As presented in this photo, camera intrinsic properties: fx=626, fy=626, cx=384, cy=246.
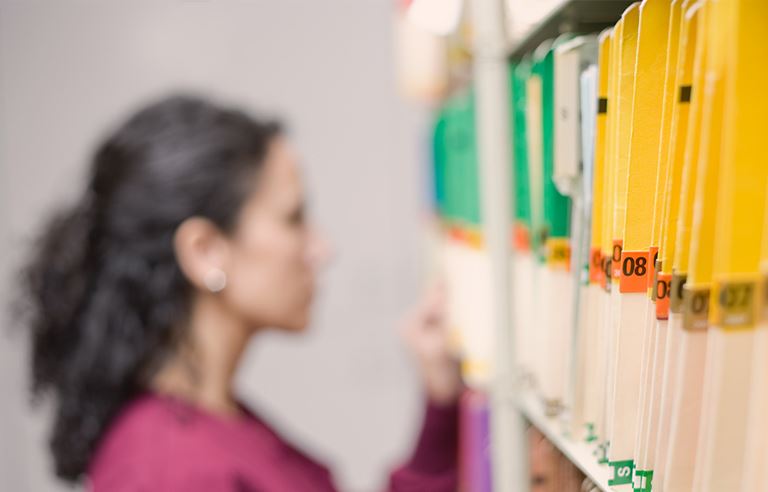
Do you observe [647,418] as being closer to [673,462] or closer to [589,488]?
[673,462]

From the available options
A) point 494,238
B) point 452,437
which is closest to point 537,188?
point 494,238

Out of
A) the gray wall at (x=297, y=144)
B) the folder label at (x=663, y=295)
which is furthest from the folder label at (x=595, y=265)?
the gray wall at (x=297, y=144)

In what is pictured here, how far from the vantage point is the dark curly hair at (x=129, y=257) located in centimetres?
118

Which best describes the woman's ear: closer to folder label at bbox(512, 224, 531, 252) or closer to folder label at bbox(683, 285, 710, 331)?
folder label at bbox(512, 224, 531, 252)

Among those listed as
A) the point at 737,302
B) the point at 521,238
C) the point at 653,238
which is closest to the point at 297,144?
the point at 521,238

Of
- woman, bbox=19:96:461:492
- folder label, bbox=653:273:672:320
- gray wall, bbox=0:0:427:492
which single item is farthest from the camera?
gray wall, bbox=0:0:427:492

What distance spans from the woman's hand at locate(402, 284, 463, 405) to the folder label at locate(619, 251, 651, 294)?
3.01 feet

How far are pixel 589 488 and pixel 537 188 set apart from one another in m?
0.38

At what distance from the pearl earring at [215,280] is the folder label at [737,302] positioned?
94 centimetres

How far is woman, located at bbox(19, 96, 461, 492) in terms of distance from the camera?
1174mm

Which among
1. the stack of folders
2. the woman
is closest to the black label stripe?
the stack of folders

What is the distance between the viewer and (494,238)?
3.04 feet

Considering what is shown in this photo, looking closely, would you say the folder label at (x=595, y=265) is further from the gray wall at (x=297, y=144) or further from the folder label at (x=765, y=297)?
the gray wall at (x=297, y=144)

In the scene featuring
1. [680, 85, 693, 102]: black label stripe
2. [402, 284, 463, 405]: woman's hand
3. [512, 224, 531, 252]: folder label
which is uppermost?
[680, 85, 693, 102]: black label stripe
